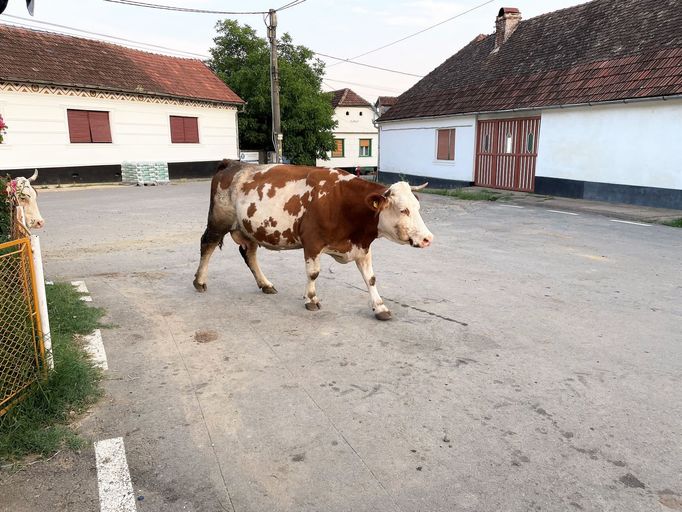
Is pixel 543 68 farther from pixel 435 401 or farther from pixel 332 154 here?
pixel 332 154

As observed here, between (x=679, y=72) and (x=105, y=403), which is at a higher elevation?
(x=679, y=72)

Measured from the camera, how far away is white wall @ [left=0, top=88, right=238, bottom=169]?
20109mm

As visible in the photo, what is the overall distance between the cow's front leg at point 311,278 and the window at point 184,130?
74.2ft

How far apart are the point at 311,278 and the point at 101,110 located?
69.8 ft

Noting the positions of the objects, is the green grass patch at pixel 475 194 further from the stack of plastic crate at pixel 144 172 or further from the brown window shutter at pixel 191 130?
the brown window shutter at pixel 191 130

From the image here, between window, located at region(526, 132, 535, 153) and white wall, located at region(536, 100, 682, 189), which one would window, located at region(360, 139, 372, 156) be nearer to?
window, located at region(526, 132, 535, 153)

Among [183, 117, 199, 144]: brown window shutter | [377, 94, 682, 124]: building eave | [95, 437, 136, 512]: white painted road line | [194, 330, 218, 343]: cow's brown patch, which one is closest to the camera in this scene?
[95, 437, 136, 512]: white painted road line

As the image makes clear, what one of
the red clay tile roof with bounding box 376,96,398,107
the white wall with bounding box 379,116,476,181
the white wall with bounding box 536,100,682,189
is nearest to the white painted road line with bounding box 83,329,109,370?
the white wall with bounding box 536,100,682,189

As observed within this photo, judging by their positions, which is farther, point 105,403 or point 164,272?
point 164,272

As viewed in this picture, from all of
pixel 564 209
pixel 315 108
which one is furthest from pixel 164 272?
pixel 315 108

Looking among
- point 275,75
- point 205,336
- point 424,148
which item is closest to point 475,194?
point 424,148

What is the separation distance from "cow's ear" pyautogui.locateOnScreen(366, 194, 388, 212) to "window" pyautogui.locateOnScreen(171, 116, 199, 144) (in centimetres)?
2321

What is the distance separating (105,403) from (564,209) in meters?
12.7

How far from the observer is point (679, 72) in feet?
40.7
